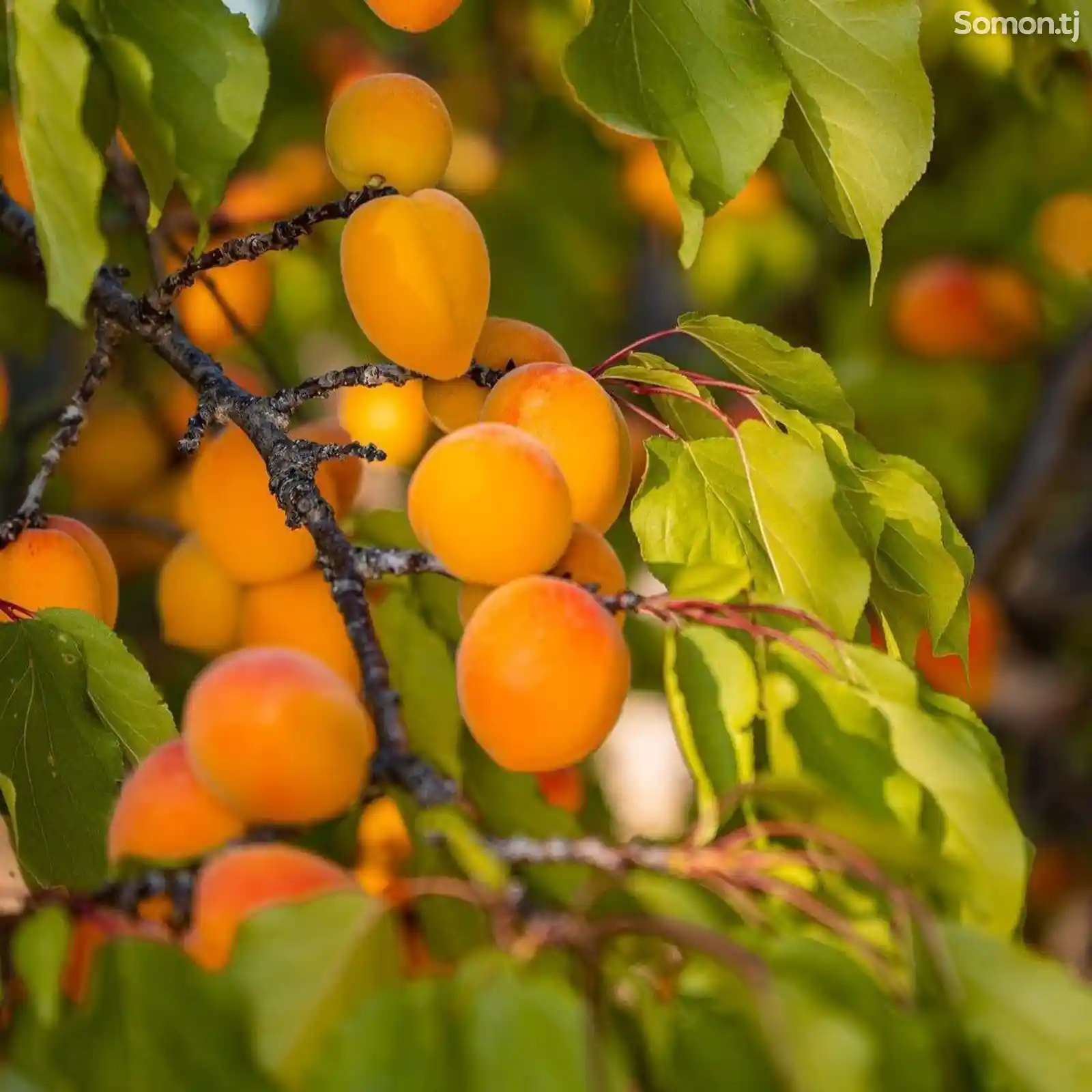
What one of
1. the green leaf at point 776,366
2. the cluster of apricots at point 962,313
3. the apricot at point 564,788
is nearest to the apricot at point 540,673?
the green leaf at point 776,366

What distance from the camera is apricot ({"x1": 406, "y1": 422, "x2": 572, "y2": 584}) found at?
1.96 ft

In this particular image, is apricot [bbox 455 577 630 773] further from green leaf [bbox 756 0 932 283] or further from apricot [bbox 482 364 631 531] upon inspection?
green leaf [bbox 756 0 932 283]

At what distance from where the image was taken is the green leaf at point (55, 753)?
0.66 metres

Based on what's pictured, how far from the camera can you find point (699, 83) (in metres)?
0.70

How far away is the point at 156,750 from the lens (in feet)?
1.81

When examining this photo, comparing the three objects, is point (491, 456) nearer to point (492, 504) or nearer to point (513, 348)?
point (492, 504)

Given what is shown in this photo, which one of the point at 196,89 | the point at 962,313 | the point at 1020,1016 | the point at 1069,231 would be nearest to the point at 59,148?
the point at 196,89

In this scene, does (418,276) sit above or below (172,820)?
above

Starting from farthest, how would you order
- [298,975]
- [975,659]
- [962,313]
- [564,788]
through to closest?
[962,313] < [975,659] < [564,788] < [298,975]

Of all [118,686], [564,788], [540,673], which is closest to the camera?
[540,673]

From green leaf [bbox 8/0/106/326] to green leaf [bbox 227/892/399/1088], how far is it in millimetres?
253

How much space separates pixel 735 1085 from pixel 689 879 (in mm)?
71

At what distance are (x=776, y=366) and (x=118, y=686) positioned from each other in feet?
1.16

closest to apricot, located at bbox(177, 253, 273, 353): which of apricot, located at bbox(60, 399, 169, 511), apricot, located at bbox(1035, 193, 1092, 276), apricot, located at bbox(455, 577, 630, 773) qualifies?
apricot, located at bbox(60, 399, 169, 511)
